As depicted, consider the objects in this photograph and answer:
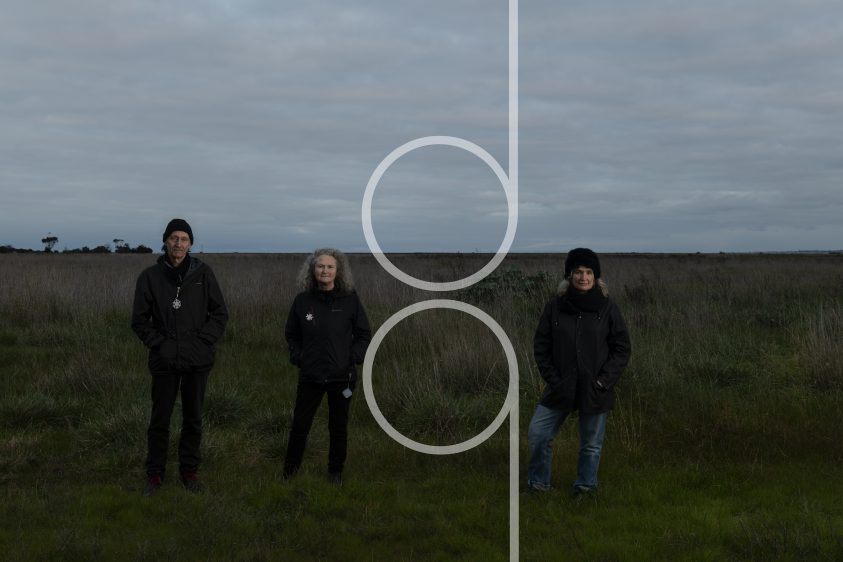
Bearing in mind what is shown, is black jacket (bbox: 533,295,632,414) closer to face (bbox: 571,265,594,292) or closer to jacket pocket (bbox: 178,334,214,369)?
face (bbox: 571,265,594,292)

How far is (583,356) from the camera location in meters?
4.82

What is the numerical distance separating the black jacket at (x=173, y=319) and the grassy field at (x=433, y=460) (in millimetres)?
992

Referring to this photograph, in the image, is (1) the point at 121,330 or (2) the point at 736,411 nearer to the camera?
(2) the point at 736,411

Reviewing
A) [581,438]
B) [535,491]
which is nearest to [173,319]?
[535,491]

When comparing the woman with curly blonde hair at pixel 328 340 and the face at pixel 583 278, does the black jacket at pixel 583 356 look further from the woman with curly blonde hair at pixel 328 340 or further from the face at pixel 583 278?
the woman with curly blonde hair at pixel 328 340

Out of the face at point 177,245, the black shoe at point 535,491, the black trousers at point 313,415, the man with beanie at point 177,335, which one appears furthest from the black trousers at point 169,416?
the black shoe at point 535,491

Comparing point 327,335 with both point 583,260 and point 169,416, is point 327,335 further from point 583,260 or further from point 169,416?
point 583,260

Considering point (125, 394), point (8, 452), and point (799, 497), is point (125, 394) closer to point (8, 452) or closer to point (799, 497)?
point (8, 452)

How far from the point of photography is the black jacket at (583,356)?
4.80m

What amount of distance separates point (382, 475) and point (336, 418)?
2.43ft

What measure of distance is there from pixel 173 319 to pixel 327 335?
1120 millimetres

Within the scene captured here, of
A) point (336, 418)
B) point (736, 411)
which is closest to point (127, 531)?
point (336, 418)

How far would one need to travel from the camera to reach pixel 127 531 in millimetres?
4535

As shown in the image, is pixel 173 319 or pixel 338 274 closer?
pixel 173 319
